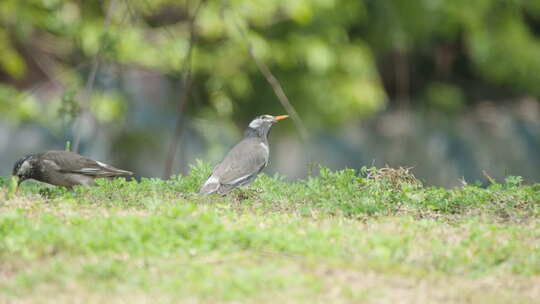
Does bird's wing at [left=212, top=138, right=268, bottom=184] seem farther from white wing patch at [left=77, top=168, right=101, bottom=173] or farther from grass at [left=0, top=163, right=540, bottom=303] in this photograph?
white wing patch at [left=77, top=168, right=101, bottom=173]

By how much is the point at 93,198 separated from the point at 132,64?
8012 mm

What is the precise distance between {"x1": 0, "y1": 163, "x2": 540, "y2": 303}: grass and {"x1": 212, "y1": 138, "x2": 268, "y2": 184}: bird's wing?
0.49 m

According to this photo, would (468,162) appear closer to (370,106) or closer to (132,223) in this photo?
(370,106)

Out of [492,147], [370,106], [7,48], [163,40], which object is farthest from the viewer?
[492,147]

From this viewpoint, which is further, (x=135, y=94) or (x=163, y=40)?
(x=135, y=94)

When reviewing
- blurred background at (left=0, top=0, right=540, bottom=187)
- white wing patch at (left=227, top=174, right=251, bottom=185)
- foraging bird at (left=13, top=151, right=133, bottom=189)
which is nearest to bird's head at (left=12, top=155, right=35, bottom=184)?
foraging bird at (left=13, top=151, right=133, bottom=189)

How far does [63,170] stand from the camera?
7.56m

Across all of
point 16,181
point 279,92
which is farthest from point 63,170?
point 279,92

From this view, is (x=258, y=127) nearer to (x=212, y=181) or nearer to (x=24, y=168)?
→ (x=212, y=181)

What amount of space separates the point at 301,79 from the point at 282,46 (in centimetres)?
72

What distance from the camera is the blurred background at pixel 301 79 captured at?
43.6ft

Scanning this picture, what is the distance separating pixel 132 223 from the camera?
217 inches

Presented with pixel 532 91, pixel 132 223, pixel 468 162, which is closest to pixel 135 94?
pixel 468 162

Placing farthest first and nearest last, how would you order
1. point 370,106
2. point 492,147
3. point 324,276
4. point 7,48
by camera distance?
1. point 492,147
2. point 370,106
3. point 7,48
4. point 324,276
